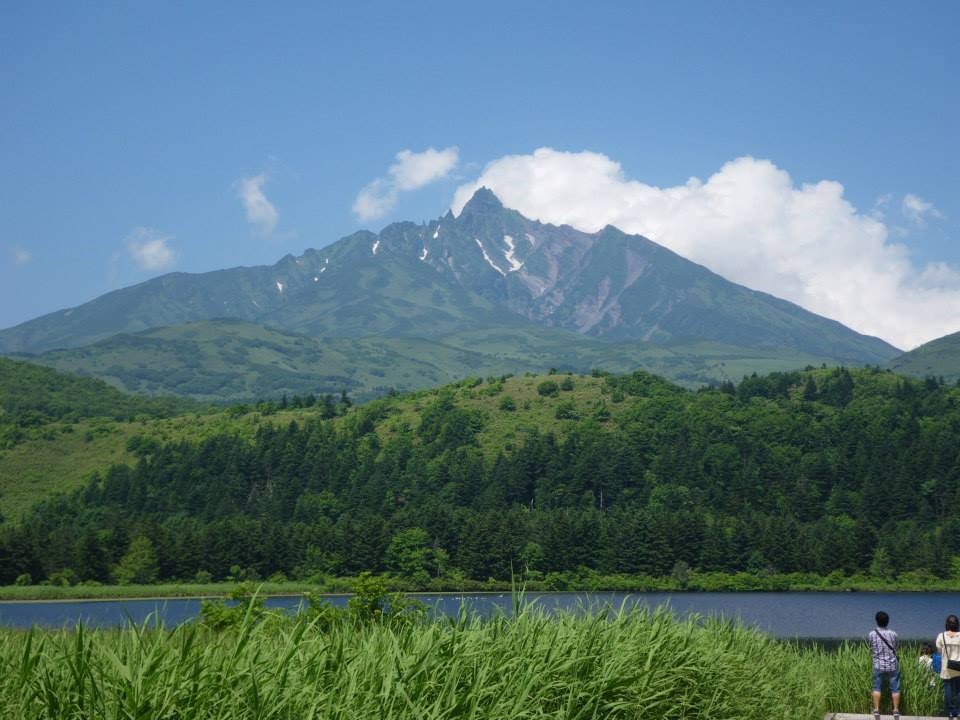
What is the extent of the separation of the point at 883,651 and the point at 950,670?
1.34m

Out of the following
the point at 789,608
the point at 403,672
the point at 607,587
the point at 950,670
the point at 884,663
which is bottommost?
the point at 607,587

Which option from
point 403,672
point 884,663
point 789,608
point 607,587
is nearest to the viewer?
point 403,672

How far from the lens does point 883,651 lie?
2206 cm

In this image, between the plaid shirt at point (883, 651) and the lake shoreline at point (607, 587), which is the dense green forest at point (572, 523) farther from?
the plaid shirt at point (883, 651)

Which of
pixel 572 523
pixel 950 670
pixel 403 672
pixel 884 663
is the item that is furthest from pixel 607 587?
pixel 403 672

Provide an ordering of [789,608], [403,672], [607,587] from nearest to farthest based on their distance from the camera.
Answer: [403,672] → [789,608] → [607,587]

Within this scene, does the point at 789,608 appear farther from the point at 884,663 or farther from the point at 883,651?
the point at 883,651

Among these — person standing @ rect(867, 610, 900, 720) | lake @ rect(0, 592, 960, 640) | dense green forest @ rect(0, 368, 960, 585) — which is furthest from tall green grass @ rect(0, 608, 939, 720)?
dense green forest @ rect(0, 368, 960, 585)

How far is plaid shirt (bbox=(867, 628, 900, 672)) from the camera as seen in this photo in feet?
72.0

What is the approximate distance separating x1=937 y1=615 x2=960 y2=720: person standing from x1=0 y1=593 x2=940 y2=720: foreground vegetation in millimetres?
3581

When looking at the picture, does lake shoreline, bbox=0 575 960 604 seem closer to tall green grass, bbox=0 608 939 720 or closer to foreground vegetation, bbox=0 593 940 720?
tall green grass, bbox=0 608 939 720

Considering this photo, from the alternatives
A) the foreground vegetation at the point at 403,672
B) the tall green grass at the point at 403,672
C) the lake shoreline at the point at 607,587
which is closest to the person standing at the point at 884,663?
the tall green grass at the point at 403,672

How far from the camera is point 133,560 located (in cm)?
12962

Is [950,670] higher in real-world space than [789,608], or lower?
higher
